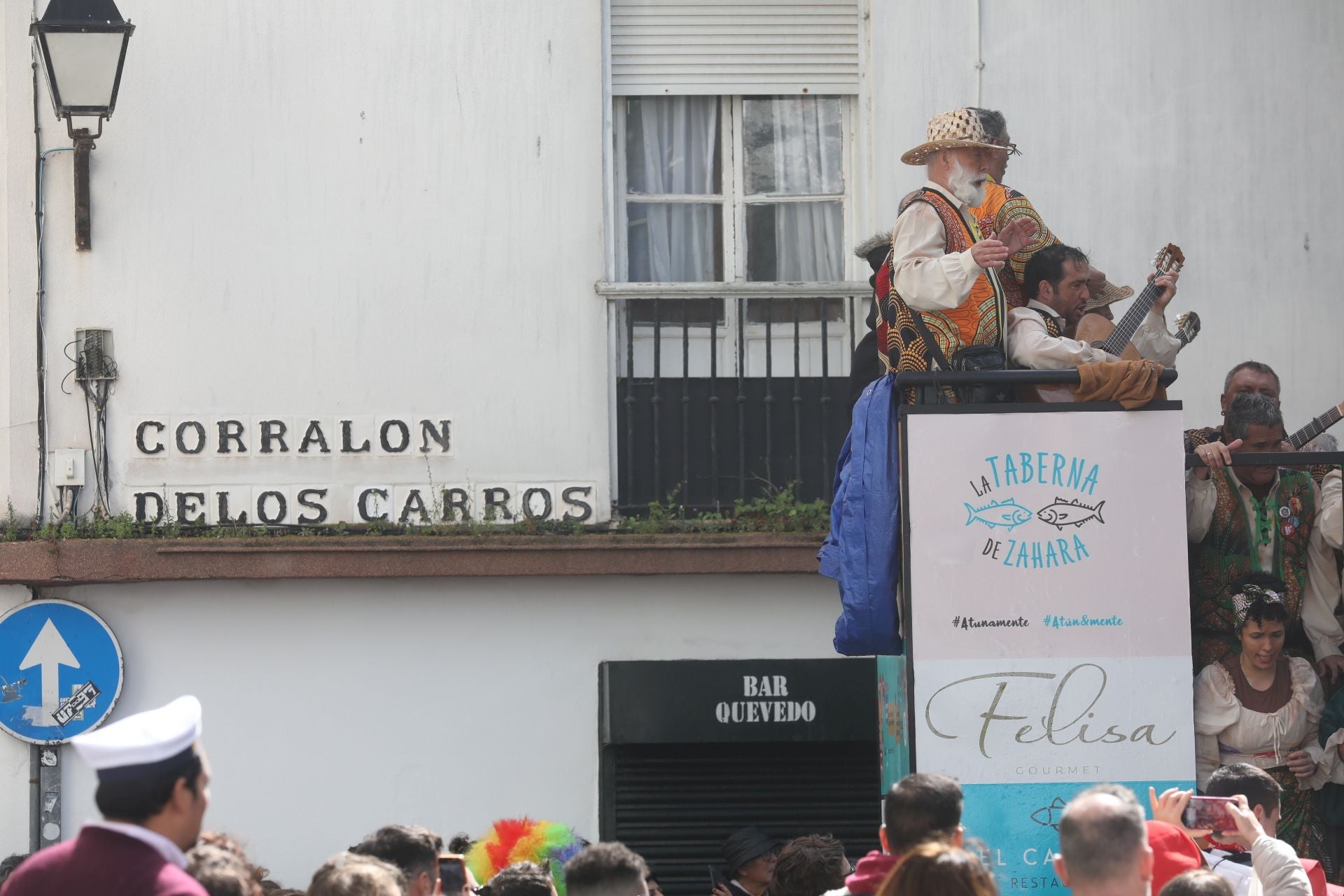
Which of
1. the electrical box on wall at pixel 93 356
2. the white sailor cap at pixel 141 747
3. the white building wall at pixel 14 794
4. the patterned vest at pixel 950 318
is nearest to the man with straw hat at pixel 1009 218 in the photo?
the patterned vest at pixel 950 318

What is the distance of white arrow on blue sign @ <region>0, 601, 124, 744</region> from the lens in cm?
961

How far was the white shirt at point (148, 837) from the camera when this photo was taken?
410 cm

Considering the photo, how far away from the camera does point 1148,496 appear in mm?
6727

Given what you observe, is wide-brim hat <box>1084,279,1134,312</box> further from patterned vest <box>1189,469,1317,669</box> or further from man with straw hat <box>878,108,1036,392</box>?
patterned vest <box>1189,469,1317,669</box>

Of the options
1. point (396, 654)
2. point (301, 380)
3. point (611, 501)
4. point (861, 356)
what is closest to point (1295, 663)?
point (861, 356)

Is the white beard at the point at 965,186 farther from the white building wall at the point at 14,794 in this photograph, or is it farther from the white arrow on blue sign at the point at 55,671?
the white building wall at the point at 14,794

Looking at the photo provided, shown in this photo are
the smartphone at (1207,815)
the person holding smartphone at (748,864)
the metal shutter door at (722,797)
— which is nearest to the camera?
the smartphone at (1207,815)

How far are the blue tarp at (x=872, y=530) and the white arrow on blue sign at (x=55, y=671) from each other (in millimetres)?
4478

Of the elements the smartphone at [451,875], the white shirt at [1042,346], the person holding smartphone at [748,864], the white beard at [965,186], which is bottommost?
the person holding smartphone at [748,864]

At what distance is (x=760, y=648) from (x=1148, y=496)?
359 centimetres

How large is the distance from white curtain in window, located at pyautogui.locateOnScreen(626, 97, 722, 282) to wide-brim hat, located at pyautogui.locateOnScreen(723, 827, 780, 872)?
314 centimetres

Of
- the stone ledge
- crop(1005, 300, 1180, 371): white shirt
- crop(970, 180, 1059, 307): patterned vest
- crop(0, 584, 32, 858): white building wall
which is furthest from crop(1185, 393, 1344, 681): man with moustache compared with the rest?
crop(0, 584, 32, 858): white building wall

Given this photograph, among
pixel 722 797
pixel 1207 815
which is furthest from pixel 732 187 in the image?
pixel 1207 815

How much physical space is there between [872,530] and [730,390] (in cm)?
366
